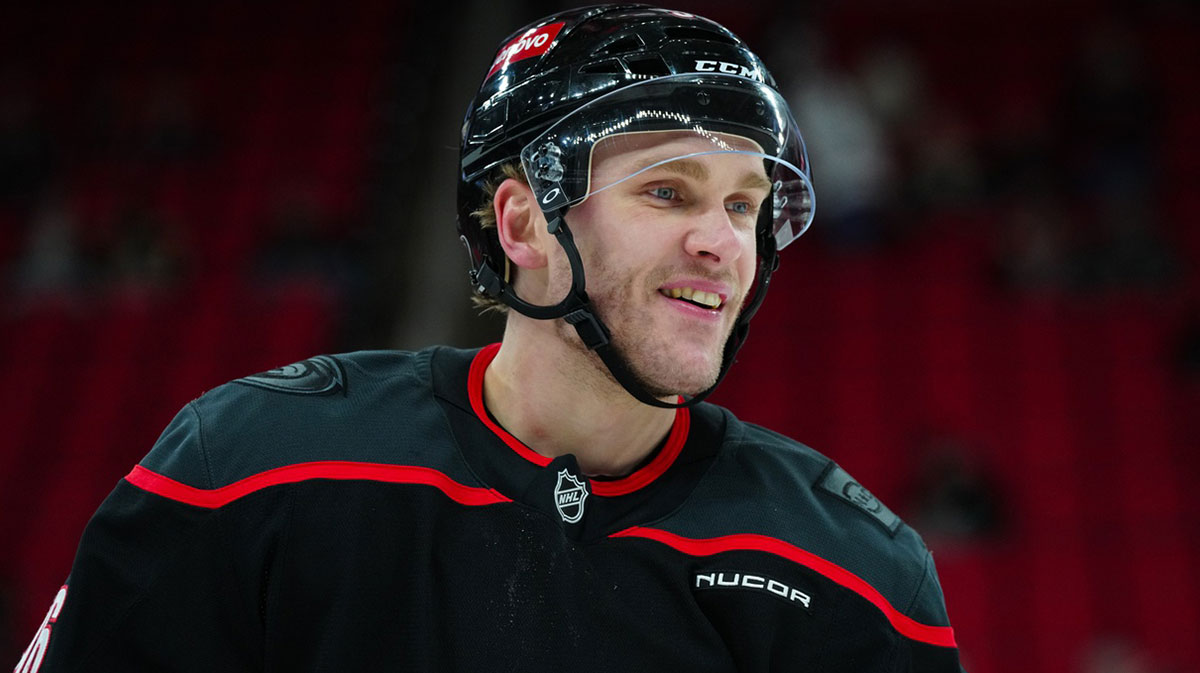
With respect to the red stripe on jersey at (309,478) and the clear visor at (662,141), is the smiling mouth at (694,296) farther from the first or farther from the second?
the red stripe on jersey at (309,478)

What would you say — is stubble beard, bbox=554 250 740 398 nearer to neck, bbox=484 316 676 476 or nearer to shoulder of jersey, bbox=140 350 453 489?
neck, bbox=484 316 676 476

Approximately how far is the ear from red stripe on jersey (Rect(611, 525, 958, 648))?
1.51ft

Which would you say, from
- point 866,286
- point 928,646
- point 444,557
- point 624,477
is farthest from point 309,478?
point 866,286

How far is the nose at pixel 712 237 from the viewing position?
5.96 feet

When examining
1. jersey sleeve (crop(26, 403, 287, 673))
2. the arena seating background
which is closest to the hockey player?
jersey sleeve (crop(26, 403, 287, 673))

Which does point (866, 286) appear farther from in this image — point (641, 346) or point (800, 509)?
point (641, 346)

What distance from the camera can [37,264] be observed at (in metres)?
9.26

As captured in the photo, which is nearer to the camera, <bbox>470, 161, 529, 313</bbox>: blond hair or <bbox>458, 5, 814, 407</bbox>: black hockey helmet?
<bbox>458, 5, 814, 407</bbox>: black hockey helmet

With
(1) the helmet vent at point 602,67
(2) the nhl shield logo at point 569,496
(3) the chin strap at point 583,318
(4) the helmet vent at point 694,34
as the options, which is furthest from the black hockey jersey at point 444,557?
(4) the helmet vent at point 694,34

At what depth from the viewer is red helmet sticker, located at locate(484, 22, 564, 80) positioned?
2.00 m

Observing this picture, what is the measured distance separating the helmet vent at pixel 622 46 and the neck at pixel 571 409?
423 millimetres

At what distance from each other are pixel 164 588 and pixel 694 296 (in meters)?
0.84

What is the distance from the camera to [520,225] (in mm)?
2016

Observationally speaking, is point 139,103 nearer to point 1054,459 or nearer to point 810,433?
point 810,433
